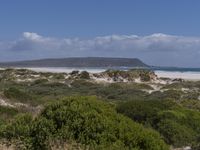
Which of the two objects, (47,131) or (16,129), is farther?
(16,129)

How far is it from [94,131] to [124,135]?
597mm

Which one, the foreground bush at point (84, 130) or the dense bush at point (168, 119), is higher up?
the foreground bush at point (84, 130)

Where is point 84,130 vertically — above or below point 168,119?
above

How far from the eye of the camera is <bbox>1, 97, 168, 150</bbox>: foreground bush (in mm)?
10758

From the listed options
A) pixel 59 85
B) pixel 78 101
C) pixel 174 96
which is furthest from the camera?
pixel 59 85

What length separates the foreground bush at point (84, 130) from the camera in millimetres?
10758

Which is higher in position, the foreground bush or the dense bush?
the foreground bush

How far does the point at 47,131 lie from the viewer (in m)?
11.1

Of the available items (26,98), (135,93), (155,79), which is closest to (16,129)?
(26,98)

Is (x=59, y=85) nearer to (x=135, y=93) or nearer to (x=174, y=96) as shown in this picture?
(x=135, y=93)

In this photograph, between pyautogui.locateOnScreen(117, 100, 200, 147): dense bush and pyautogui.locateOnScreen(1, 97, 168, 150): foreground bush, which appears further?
pyautogui.locateOnScreen(117, 100, 200, 147): dense bush

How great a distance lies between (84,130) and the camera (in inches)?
429

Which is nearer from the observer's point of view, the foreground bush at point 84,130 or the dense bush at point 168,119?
the foreground bush at point 84,130

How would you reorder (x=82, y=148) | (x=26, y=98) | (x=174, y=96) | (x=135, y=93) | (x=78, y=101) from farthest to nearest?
(x=135, y=93) < (x=174, y=96) < (x=26, y=98) < (x=78, y=101) < (x=82, y=148)
